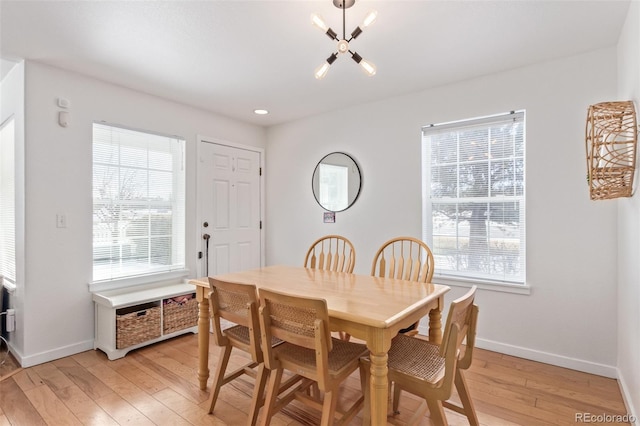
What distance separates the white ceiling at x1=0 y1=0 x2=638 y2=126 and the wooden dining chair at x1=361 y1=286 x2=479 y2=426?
1.68 metres

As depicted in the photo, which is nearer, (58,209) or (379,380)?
(379,380)

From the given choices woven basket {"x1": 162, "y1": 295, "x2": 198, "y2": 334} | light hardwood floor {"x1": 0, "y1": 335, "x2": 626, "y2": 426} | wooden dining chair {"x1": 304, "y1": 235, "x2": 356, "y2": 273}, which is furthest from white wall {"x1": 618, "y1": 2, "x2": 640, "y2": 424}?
woven basket {"x1": 162, "y1": 295, "x2": 198, "y2": 334}

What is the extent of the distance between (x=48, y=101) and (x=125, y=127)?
583mm

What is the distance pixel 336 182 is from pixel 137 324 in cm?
241

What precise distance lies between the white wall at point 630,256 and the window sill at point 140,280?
11.9 feet

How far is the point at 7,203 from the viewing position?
2.89m

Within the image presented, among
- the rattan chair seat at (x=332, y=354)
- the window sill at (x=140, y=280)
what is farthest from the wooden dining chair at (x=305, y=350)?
the window sill at (x=140, y=280)

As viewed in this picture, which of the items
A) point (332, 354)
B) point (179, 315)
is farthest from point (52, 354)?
point (332, 354)

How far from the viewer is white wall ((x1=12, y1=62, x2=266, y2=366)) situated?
256 cm

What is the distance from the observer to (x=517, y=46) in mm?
2350

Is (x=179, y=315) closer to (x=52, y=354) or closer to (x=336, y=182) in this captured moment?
(x=52, y=354)

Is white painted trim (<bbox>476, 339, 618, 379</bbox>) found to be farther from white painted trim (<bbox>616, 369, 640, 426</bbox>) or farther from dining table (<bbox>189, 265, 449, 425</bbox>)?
dining table (<bbox>189, 265, 449, 425</bbox>)

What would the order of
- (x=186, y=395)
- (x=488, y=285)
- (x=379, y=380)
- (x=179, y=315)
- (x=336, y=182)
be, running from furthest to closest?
(x=336, y=182) < (x=179, y=315) < (x=488, y=285) < (x=186, y=395) < (x=379, y=380)

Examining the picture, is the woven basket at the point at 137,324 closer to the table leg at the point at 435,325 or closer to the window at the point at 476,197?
the table leg at the point at 435,325
